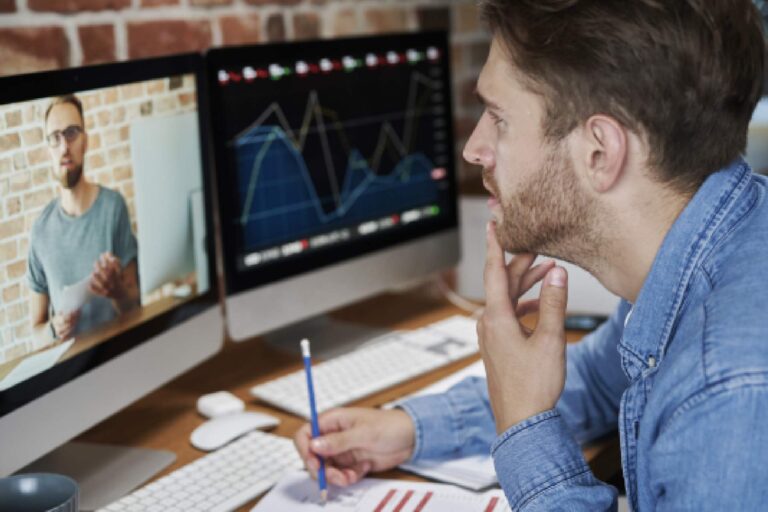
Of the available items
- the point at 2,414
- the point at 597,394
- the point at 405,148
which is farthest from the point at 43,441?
the point at 405,148

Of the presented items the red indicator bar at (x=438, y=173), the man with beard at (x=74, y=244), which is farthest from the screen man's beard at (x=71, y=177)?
the red indicator bar at (x=438, y=173)

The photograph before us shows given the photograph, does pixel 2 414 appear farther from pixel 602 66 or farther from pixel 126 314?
pixel 602 66

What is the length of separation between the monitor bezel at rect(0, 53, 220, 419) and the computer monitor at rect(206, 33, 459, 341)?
0.04 metres

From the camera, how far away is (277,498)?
1.22 m

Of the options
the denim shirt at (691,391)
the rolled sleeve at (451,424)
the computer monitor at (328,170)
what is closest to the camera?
the denim shirt at (691,391)

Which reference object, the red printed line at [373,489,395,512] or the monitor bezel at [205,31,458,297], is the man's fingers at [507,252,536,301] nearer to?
the red printed line at [373,489,395,512]

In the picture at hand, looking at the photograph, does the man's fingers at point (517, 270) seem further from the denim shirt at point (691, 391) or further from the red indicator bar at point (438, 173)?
the red indicator bar at point (438, 173)

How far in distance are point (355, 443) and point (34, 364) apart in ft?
1.35

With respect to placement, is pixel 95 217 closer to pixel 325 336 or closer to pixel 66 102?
pixel 66 102

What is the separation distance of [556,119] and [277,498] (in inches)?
22.6

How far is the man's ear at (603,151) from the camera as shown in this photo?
41.7 inches

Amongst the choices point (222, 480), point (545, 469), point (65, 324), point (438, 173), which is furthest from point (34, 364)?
point (438, 173)

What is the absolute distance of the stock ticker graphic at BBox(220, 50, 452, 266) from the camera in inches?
64.6

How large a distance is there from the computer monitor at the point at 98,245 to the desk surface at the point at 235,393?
0.09 metres
